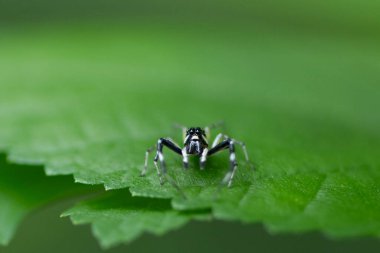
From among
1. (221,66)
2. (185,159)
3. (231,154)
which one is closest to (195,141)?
(185,159)

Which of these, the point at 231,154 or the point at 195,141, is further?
the point at 195,141

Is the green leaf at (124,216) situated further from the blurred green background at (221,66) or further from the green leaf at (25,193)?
the blurred green background at (221,66)

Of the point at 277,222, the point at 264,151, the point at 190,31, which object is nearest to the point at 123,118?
the point at 264,151

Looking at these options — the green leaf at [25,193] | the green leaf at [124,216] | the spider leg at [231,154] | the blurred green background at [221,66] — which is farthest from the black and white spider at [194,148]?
the blurred green background at [221,66]

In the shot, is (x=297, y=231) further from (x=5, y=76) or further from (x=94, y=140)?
(x=5, y=76)

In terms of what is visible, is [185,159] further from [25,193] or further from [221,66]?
[221,66]

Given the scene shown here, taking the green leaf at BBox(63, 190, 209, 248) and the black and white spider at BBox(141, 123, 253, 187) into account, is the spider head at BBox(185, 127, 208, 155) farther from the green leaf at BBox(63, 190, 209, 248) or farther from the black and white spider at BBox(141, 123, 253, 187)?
the green leaf at BBox(63, 190, 209, 248)
